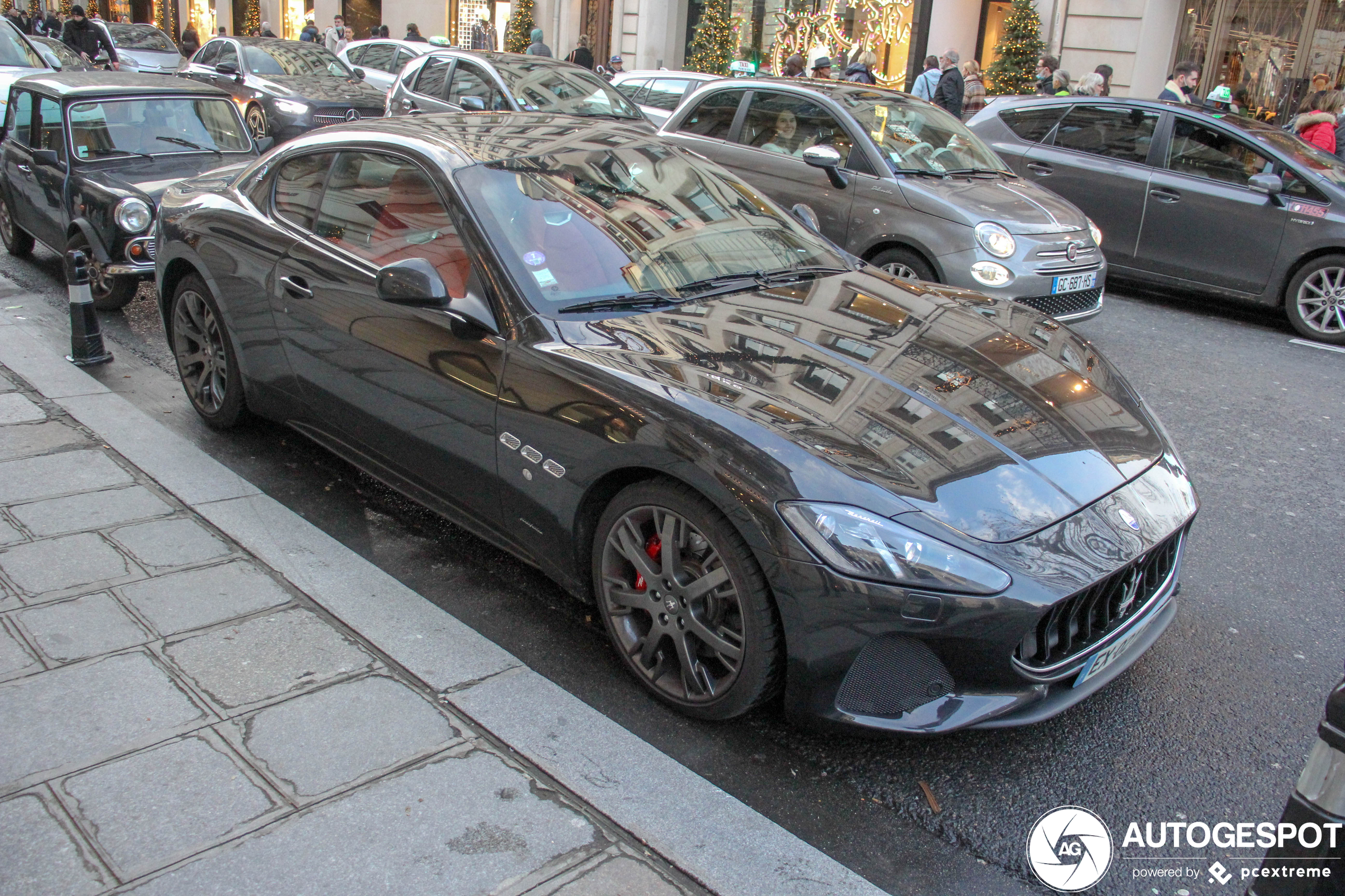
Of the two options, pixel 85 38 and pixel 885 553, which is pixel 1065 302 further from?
pixel 85 38

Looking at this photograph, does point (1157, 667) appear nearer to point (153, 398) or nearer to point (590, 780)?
point (590, 780)

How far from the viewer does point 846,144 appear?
8.05 meters

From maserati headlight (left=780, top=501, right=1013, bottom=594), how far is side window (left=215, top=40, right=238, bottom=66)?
1582cm

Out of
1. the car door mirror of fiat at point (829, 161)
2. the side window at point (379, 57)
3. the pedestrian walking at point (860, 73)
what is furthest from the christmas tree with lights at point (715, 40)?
the car door mirror of fiat at point (829, 161)

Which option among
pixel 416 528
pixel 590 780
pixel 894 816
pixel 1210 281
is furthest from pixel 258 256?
pixel 1210 281

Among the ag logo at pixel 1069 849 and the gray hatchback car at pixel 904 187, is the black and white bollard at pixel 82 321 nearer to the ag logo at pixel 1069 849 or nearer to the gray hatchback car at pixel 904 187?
the gray hatchback car at pixel 904 187

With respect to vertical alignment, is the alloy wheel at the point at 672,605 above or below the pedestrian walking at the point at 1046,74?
below

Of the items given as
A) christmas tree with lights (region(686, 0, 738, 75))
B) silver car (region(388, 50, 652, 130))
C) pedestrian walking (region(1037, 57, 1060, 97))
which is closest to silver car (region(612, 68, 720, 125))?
silver car (region(388, 50, 652, 130))

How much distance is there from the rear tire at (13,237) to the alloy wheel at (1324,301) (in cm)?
1038

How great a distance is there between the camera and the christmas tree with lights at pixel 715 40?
73.3 ft

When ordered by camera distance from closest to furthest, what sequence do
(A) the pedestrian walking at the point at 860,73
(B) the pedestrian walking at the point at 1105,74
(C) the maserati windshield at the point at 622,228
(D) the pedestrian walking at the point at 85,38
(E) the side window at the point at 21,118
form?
(C) the maserati windshield at the point at 622,228
(E) the side window at the point at 21,118
(B) the pedestrian walking at the point at 1105,74
(A) the pedestrian walking at the point at 860,73
(D) the pedestrian walking at the point at 85,38

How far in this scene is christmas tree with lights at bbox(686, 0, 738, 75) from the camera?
22328mm

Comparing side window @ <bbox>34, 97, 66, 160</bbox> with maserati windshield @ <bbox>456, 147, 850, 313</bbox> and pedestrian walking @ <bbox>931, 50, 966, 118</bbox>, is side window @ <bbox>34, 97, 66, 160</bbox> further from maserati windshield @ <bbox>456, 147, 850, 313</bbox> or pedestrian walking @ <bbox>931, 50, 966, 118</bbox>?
pedestrian walking @ <bbox>931, 50, 966, 118</bbox>

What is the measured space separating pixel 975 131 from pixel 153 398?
7.84 m
